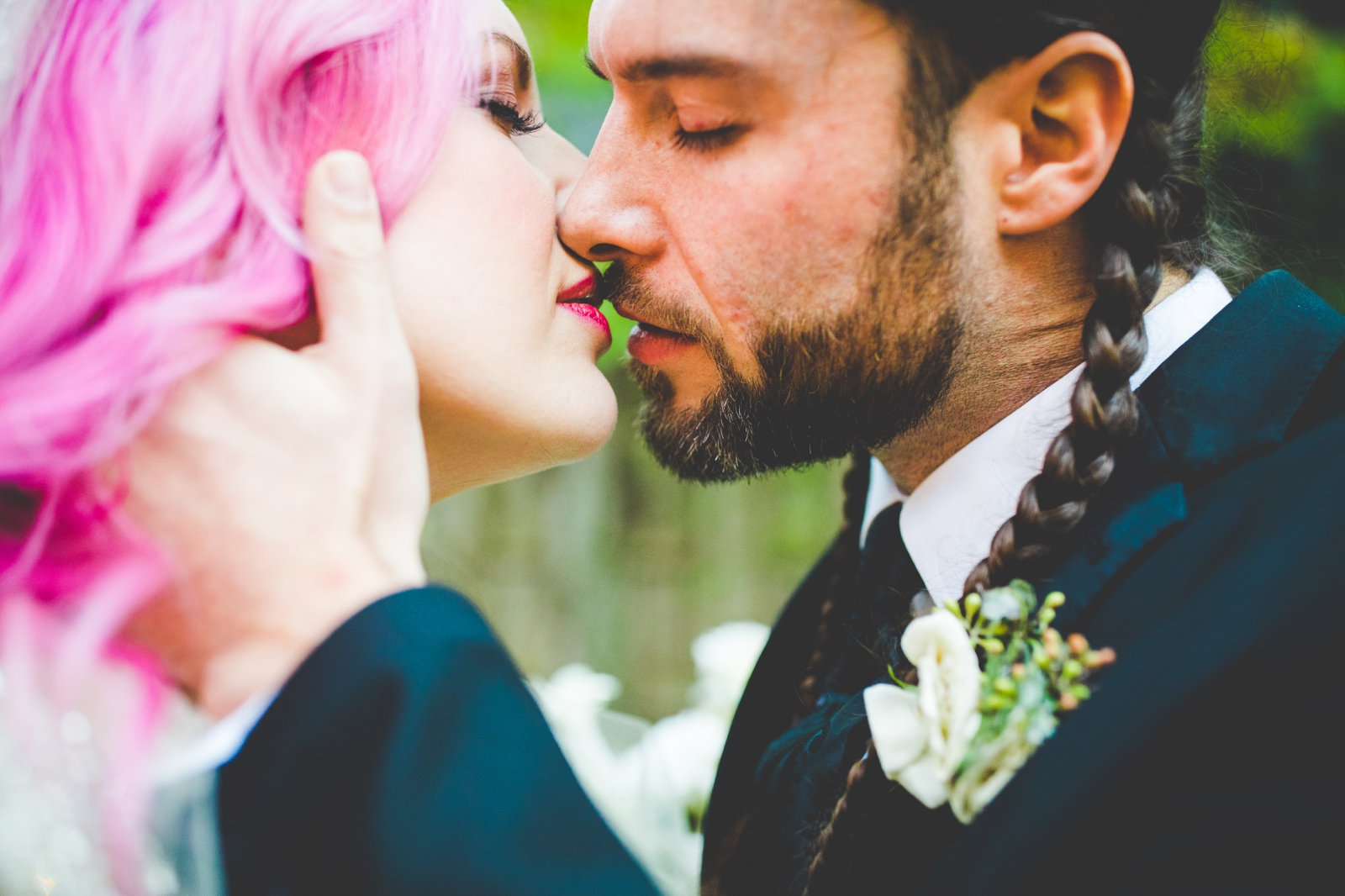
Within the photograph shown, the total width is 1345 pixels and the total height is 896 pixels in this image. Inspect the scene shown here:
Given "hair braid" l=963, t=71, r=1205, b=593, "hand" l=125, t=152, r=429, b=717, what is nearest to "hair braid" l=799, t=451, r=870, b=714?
"hair braid" l=963, t=71, r=1205, b=593

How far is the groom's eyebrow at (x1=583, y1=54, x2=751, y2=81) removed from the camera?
178cm

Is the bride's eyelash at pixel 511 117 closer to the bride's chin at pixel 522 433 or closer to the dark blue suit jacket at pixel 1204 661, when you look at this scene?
the bride's chin at pixel 522 433

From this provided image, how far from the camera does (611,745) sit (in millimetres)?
2779

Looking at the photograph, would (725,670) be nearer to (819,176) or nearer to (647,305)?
(647,305)

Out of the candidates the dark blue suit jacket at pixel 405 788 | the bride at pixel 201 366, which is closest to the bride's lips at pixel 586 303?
the bride at pixel 201 366

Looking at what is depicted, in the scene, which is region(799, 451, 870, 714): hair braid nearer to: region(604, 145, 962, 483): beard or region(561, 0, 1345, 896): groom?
region(561, 0, 1345, 896): groom

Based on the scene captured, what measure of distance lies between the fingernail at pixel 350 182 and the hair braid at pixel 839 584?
4.47 ft

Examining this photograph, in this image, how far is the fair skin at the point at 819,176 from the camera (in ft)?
5.85

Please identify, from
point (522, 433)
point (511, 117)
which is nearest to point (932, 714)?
point (522, 433)

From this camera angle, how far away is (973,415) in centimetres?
201

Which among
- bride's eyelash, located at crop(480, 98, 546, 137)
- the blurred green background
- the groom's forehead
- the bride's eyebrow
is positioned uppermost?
the groom's forehead

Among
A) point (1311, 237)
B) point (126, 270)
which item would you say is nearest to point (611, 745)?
point (126, 270)

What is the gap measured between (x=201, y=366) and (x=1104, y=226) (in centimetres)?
163

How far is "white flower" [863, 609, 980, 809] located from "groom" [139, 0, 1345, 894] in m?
0.11
